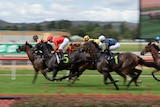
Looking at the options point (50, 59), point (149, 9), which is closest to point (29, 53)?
point (50, 59)

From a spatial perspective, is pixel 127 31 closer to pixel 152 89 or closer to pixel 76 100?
pixel 152 89

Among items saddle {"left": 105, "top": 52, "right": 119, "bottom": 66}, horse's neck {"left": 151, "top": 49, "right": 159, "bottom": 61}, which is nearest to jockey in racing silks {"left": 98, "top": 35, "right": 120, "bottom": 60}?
saddle {"left": 105, "top": 52, "right": 119, "bottom": 66}

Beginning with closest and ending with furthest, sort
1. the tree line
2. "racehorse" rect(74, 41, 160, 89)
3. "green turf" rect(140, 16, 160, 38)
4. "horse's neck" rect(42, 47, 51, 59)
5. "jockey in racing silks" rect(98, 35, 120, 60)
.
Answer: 1. "racehorse" rect(74, 41, 160, 89)
2. "jockey in racing silks" rect(98, 35, 120, 60)
3. "horse's neck" rect(42, 47, 51, 59)
4. "green turf" rect(140, 16, 160, 38)
5. the tree line

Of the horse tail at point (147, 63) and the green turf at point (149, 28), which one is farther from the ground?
the green turf at point (149, 28)

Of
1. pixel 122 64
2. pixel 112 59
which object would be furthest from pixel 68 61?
pixel 122 64

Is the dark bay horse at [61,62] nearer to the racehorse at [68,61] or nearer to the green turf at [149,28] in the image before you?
the racehorse at [68,61]

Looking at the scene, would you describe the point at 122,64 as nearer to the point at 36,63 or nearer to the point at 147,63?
the point at 147,63

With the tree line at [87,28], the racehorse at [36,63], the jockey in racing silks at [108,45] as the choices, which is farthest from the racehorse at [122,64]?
the tree line at [87,28]

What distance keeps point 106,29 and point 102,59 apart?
3277 centimetres

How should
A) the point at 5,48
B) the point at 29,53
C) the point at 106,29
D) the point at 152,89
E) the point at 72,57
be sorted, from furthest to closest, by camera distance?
the point at 106,29, the point at 5,48, the point at 29,53, the point at 72,57, the point at 152,89

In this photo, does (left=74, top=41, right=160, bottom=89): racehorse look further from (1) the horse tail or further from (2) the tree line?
(2) the tree line

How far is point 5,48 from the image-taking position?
19172 mm

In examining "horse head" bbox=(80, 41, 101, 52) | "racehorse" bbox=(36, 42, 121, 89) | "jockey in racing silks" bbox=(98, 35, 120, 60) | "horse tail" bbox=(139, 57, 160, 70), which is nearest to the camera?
"jockey in racing silks" bbox=(98, 35, 120, 60)

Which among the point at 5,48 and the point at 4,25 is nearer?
the point at 5,48
